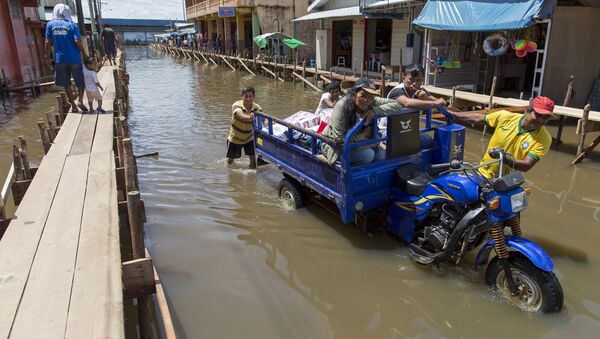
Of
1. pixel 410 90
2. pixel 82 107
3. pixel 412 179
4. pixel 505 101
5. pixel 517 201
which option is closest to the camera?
pixel 517 201

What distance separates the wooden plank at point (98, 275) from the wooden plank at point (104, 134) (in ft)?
5.63

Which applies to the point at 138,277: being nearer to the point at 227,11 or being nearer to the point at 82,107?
the point at 82,107

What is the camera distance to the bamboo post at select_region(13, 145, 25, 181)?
17.0ft

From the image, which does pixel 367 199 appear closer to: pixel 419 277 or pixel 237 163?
pixel 419 277

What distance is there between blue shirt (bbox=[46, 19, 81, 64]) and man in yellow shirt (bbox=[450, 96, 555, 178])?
648cm

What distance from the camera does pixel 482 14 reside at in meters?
12.0

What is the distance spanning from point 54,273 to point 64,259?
18cm

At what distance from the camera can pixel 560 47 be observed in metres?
11.7

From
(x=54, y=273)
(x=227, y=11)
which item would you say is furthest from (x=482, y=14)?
(x=227, y=11)

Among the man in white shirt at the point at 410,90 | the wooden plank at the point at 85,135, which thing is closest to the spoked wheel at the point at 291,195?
the man in white shirt at the point at 410,90

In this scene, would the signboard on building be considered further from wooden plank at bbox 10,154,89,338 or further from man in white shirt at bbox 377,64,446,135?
wooden plank at bbox 10,154,89,338

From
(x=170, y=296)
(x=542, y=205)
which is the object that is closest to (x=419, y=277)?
(x=170, y=296)

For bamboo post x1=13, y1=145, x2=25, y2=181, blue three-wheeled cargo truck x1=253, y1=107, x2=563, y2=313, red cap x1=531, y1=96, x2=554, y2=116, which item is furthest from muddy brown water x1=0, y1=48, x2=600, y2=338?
red cap x1=531, y1=96, x2=554, y2=116

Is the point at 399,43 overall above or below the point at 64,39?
below
